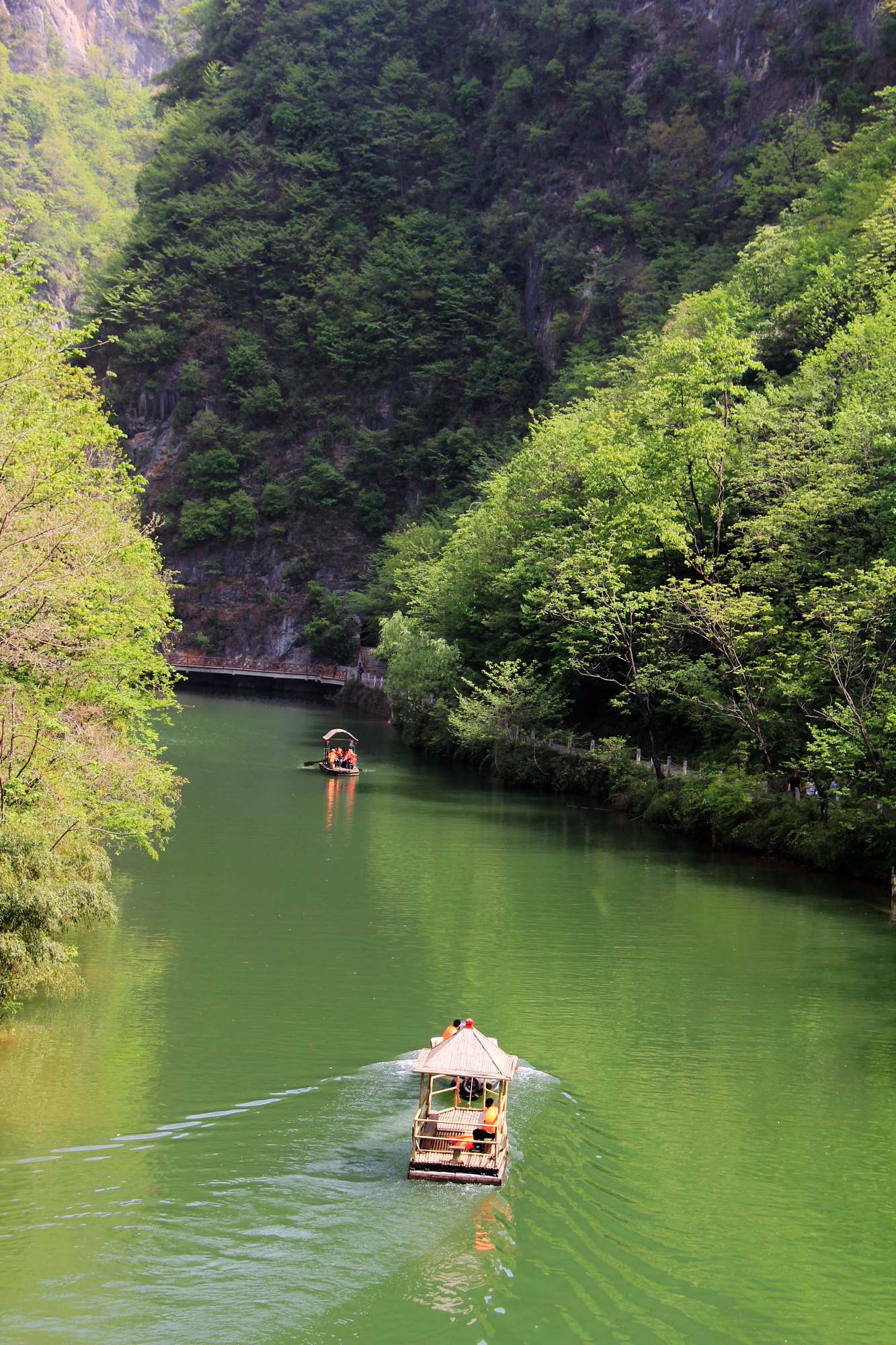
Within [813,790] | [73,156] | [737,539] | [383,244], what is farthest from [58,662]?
[73,156]

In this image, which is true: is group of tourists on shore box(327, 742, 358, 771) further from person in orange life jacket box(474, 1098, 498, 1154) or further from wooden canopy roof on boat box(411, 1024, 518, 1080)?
person in orange life jacket box(474, 1098, 498, 1154)

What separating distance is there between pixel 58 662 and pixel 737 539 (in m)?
25.6

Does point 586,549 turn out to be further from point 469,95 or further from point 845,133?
point 469,95

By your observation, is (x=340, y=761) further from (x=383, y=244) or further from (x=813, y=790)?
(x=383, y=244)

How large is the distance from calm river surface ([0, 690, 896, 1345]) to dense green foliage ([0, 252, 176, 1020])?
6.01 feet

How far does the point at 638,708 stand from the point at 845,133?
1982 inches

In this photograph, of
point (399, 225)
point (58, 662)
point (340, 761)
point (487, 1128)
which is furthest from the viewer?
point (399, 225)

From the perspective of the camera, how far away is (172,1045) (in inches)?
731

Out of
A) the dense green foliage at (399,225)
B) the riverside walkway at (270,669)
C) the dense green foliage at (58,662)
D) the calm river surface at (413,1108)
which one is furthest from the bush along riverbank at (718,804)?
the dense green foliage at (399,225)

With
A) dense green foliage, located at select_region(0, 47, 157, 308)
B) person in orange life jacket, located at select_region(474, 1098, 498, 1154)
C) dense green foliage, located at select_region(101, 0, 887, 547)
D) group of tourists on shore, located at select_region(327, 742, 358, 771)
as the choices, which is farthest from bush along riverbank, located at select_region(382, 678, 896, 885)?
dense green foliage, located at select_region(0, 47, 157, 308)

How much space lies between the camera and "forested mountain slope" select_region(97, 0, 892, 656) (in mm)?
98562

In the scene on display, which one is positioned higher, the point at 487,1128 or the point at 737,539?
the point at 737,539

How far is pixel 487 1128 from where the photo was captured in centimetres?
1459

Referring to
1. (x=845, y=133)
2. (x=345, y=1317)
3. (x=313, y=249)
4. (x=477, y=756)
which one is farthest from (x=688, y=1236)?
(x=313, y=249)
